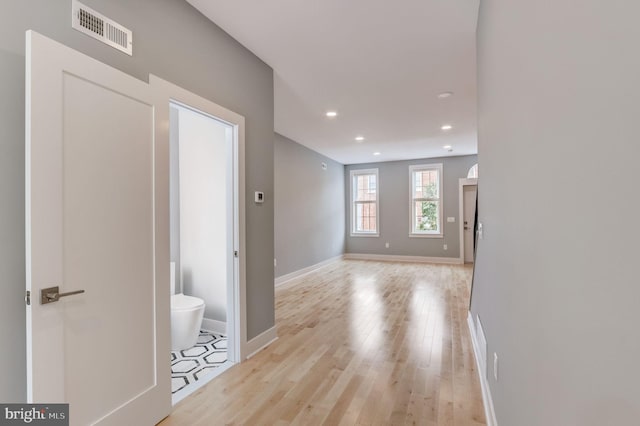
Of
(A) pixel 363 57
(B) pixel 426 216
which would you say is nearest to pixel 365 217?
(B) pixel 426 216

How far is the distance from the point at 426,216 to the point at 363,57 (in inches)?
244

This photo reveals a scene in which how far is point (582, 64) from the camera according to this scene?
629 millimetres

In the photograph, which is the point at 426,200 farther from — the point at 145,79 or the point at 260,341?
the point at 145,79

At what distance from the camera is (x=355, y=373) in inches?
95.9

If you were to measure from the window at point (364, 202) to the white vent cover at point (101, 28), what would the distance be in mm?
7668

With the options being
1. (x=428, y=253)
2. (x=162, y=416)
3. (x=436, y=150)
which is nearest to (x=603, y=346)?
(x=162, y=416)

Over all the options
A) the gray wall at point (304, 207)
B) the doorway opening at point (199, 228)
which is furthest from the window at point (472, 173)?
the doorway opening at point (199, 228)

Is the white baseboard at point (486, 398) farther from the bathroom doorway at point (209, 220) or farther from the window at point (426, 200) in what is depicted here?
the window at point (426, 200)

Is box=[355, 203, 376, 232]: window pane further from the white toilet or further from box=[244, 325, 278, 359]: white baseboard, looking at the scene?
the white toilet

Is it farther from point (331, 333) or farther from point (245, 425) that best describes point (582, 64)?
point (331, 333)

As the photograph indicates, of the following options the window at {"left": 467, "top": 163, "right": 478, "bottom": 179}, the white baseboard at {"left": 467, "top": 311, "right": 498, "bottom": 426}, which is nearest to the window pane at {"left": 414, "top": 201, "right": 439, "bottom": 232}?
the window at {"left": 467, "top": 163, "right": 478, "bottom": 179}

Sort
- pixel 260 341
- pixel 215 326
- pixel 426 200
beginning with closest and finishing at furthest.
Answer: pixel 260 341 < pixel 215 326 < pixel 426 200

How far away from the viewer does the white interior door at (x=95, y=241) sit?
1297 mm

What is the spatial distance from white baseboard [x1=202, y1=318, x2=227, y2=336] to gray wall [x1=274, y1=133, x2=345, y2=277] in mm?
2098
